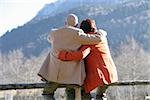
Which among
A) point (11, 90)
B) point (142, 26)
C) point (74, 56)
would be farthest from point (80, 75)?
point (142, 26)

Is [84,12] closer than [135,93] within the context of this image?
No

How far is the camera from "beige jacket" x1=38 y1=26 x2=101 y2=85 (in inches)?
275

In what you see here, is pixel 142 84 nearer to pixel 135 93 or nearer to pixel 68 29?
pixel 135 93

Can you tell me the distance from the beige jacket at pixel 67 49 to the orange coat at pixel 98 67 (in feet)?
0.36

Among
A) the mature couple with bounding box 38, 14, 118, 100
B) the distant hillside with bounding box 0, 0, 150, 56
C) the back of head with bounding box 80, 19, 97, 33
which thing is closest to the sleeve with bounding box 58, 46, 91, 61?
the mature couple with bounding box 38, 14, 118, 100

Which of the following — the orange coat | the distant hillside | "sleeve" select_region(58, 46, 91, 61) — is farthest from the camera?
the distant hillside

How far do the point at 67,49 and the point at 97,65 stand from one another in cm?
47

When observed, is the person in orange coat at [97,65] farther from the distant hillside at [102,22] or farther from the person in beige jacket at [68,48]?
the distant hillside at [102,22]

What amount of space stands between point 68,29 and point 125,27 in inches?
3982

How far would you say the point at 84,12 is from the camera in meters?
110

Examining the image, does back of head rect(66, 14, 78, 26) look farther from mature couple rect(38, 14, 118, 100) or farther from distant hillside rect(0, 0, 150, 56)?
distant hillside rect(0, 0, 150, 56)

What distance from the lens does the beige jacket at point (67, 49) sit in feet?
22.9

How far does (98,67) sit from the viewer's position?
7129 mm

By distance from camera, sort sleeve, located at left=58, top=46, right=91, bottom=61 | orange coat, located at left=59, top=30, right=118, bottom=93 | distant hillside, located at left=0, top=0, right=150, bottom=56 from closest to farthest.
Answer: sleeve, located at left=58, top=46, right=91, bottom=61, orange coat, located at left=59, top=30, right=118, bottom=93, distant hillside, located at left=0, top=0, right=150, bottom=56
